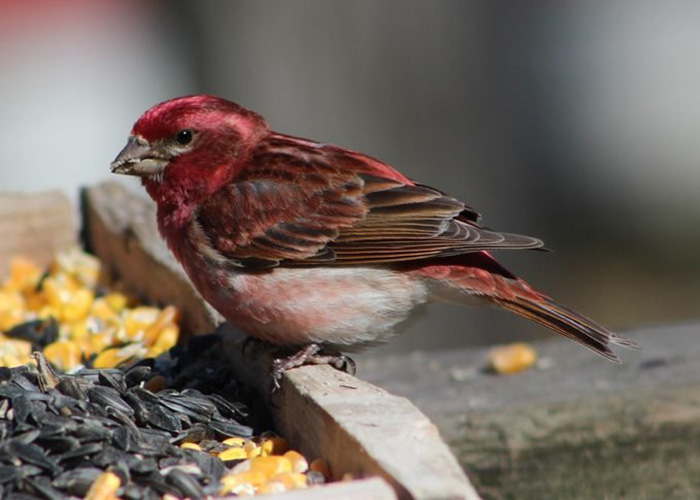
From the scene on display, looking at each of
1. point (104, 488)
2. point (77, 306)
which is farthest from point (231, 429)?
point (77, 306)

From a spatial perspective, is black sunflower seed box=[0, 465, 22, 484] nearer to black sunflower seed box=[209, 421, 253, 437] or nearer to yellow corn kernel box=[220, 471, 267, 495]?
yellow corn kernel box=[220, 471, 267, 495]

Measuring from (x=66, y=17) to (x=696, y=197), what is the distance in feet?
24.2

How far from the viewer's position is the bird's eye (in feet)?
16.3

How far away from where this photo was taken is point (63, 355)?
500 centimetres

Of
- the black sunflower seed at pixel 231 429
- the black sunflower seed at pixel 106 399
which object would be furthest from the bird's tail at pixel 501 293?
the black sunflower seed at pixel 106 399

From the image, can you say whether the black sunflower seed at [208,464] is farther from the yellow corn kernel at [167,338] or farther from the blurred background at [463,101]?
→ the blurred background at [463,101]

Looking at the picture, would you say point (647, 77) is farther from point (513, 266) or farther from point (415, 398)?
point (415, 398)

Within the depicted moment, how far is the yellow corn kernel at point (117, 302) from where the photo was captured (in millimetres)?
5703

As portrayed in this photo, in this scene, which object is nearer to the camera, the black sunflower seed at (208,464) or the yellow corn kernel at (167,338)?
the black sunflower seed at (208,464)

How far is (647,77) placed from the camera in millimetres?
14281

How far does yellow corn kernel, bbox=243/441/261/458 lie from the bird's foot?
0.76 ft

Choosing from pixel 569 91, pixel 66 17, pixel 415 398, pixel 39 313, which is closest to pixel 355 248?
pixel 415 398

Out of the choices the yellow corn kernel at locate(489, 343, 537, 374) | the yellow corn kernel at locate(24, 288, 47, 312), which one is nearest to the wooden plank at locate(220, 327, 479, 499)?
the yellow corn kernel at locate(489, 343, 537, 374)

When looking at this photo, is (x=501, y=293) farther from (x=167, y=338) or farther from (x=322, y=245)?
(x=167, y=338)
